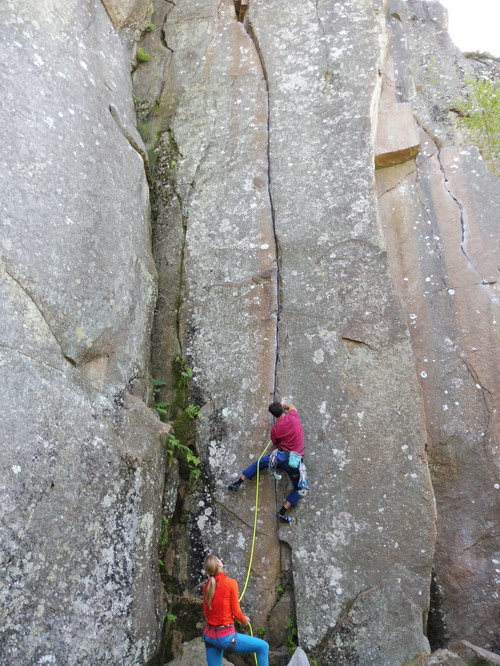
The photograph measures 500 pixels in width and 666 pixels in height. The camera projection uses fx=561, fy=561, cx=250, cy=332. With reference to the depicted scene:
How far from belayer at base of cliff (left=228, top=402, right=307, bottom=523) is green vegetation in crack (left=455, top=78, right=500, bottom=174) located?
17.7 ft

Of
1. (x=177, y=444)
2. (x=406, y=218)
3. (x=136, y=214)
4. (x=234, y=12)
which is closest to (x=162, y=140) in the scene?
(x=136, y=214)

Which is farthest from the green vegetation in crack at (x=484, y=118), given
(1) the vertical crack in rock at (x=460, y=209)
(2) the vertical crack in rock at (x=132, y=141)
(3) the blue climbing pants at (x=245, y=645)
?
(3) the blue climbing pants at (x=245, y=645)

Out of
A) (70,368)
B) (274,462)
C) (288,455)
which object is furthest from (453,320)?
(70,368)

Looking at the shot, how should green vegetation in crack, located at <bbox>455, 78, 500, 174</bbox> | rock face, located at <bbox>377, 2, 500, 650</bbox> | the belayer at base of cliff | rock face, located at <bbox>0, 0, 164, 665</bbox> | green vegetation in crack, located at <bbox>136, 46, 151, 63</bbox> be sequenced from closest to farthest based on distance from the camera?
rock face, located at <bbox>0, 0, 164, 665</bbox> → the belayer at base of cliff → rock face, located at <bbox>377, 2, 500, 650</bbox> → green vegetation in crack, located at <bbox>455, 78, 500, 174</bbox> → green vegetation in crack, located at <bbox>136, 46, 151, 63</bbox>

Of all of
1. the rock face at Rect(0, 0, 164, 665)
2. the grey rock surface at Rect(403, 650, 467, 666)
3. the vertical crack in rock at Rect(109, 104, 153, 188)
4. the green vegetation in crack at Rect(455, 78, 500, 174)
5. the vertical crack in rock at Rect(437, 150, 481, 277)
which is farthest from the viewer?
→ the green vegetation in crack at Rect(455, 78, 500, 174)

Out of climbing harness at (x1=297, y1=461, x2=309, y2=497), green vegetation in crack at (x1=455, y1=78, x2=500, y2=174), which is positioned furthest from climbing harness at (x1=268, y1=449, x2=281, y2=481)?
green vegetation in crack at (x1=455, y1=78, x2=500, y2=174)

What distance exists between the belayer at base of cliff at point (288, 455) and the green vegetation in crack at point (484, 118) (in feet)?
17.7

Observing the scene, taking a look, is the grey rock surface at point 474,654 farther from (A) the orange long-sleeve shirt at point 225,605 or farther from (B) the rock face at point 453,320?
(A) the orange long-sleeve shirt at point 225,605

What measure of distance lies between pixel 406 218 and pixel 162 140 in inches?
164

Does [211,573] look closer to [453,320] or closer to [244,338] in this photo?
[244,338]

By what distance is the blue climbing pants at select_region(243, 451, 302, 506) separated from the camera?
20.9ft

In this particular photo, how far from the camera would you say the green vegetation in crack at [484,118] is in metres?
8.97

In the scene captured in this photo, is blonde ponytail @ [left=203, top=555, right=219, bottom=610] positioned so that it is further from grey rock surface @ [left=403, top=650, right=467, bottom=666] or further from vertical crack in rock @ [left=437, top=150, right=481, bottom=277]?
vertical crack in rock @ [left=437, top=150, right=481, bottom=277]

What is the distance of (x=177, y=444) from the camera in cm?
688
